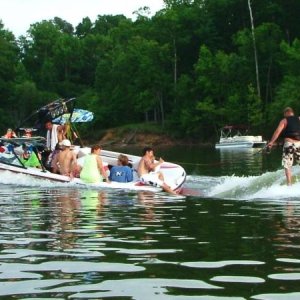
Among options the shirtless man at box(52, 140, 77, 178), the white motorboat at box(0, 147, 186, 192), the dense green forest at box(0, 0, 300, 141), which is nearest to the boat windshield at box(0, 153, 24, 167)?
the white motorboat at box(0, 147, 186, 192)

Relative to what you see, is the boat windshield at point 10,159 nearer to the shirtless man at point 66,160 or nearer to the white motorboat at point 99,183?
the white motorboat at point 99,183

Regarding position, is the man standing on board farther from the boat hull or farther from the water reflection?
the boat hull

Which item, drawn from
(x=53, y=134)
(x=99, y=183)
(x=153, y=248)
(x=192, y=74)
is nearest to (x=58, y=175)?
(x=99, y=183)

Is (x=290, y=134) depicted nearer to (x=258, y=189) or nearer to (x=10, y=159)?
(x=258, y=189)

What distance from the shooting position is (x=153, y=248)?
8.12 metres

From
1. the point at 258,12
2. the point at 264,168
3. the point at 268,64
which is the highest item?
the point at 258,12

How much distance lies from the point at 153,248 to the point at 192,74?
76.8 m

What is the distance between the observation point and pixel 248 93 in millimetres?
74875

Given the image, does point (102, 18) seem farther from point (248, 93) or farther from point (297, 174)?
point (297, 174)

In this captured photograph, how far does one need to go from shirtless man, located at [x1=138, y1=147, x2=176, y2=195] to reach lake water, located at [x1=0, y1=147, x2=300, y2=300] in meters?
2.67

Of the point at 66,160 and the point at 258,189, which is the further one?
the point at 66,160

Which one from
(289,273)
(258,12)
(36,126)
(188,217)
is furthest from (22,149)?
(258,12)

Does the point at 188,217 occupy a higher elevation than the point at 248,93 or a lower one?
lower

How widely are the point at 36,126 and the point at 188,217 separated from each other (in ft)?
42.3
